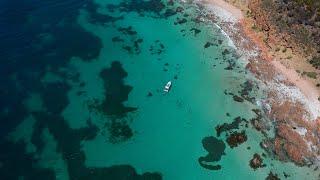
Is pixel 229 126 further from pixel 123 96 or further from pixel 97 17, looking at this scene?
pixel 97 17

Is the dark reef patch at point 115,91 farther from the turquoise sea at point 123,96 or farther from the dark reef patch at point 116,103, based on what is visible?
the turquoise sea at point 123,96

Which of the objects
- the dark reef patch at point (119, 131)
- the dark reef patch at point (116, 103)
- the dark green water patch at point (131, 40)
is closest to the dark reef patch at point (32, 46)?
the dark green water patch at point (131, 40)

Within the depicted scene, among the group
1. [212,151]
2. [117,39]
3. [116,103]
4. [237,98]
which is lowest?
[212,151]

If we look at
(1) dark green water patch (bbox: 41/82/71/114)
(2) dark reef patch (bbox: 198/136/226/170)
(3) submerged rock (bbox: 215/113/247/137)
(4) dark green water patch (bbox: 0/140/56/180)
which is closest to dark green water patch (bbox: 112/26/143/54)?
(1) dark green water patch (bbox: 41/82/71/114)

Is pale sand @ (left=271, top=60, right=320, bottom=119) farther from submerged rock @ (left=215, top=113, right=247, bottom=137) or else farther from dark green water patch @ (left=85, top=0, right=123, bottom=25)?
dark green water patch @ (left=85, top=0, right=123, bottom=25)

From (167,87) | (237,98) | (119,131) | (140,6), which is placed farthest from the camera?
(140,6)

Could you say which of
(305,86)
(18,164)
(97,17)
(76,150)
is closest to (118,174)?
(76,150)
